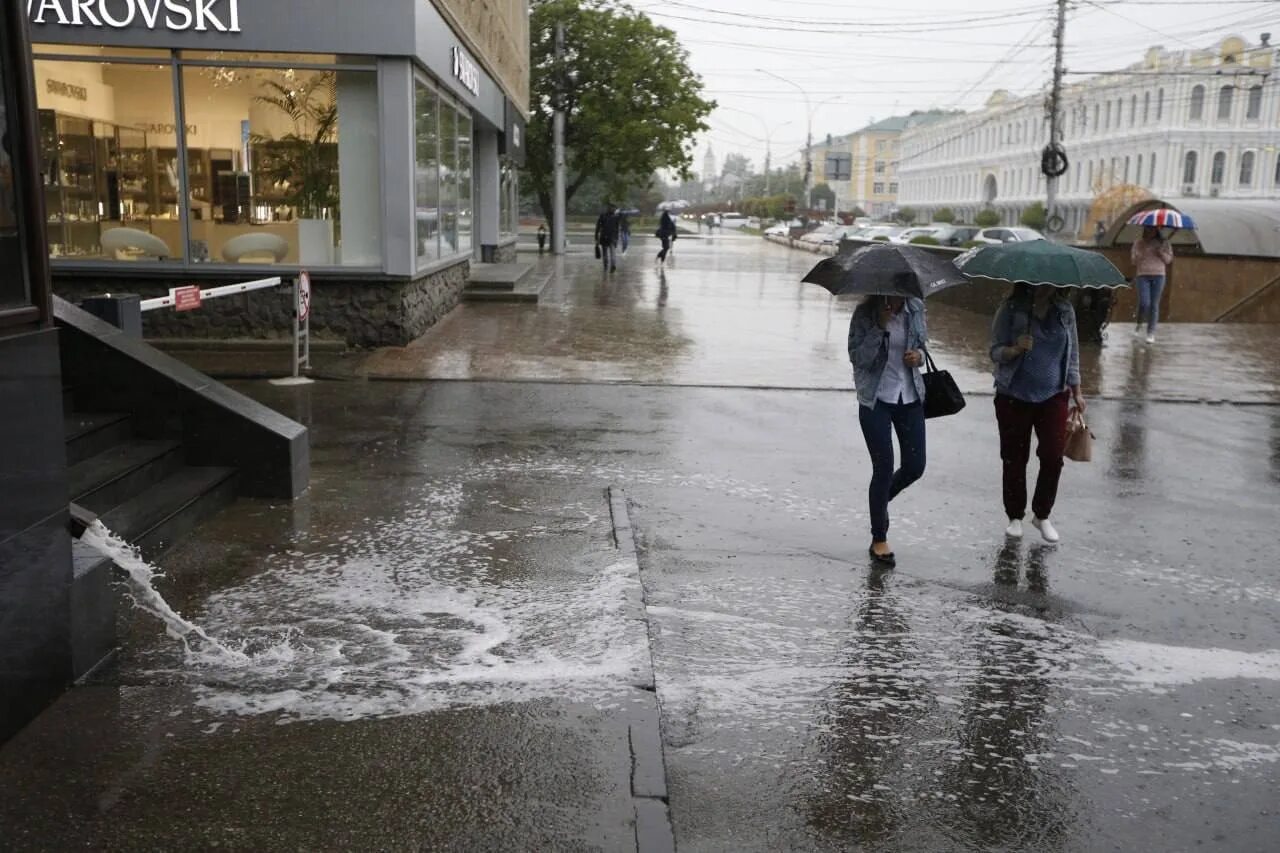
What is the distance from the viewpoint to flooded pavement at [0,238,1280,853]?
3.85 m

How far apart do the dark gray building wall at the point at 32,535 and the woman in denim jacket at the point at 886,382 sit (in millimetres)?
4093

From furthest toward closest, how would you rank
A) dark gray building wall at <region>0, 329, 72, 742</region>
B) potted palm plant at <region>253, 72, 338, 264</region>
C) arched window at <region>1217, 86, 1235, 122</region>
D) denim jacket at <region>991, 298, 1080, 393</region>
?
1. arched window at <region>1217, 86, 1235, 122</region>
2. potted palm plant at <region>253, 72, 338, 264</region>
3. denim jacket at <region>991, 298, 1080, 393</region>
4. dark gray building wall at <region>0, 329, 72, 742</region>

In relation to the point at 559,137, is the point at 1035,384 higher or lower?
lower

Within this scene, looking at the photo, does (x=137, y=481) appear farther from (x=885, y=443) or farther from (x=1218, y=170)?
(x=1218, y=170)

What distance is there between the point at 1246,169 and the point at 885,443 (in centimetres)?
8664

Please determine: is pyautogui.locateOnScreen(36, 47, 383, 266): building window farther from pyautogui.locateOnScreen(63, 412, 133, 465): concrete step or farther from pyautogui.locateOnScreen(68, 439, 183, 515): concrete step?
pyautogui.locateOnScreen(68, 439, 183, 515): concrete step

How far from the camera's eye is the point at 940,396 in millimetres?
6762

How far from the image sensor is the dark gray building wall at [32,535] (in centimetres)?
424

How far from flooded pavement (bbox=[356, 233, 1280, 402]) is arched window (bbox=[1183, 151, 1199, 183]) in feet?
222

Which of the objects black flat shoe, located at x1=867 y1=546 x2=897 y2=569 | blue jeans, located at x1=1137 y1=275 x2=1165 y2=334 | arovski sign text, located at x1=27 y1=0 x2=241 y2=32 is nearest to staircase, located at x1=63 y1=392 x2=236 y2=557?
black flat shoe, located at x1=867 y1=546 x2=897 y2=569

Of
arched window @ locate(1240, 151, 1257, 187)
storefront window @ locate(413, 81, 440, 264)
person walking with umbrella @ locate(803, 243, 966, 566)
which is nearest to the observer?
person walking with umbrella @ locate(803, 243, 966, 566)

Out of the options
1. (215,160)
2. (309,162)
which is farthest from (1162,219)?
(215,160)

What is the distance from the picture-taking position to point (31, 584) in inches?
172

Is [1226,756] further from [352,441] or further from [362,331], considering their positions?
[362,331]
